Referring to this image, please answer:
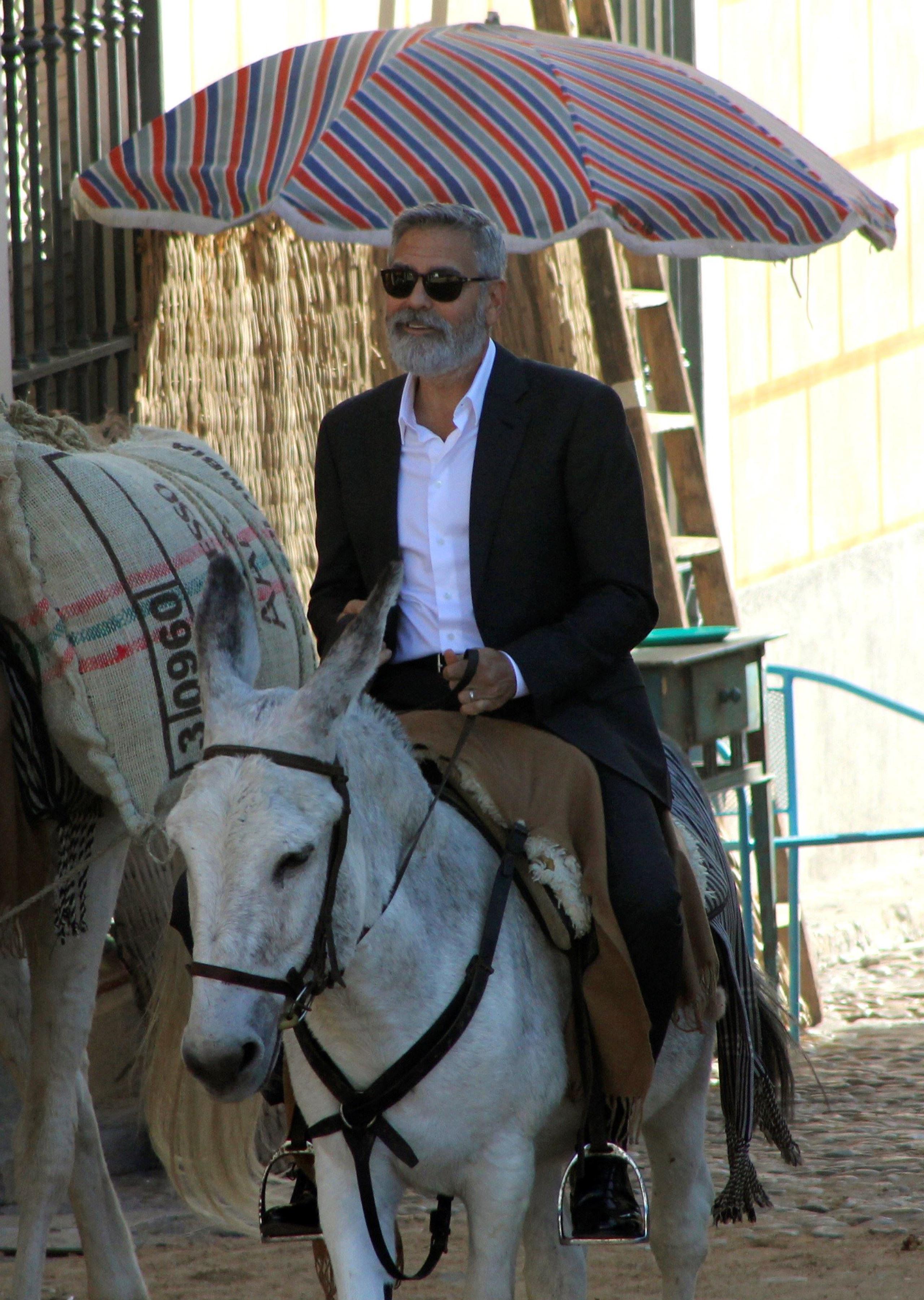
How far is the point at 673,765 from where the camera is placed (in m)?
3.78

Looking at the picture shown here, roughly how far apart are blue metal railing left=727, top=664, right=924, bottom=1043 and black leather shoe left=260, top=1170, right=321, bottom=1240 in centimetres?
350

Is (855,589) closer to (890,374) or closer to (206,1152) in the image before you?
(890,374)

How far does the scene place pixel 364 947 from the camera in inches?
105

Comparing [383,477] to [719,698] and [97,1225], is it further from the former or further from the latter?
[719,698]

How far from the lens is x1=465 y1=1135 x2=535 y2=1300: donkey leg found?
2791 millimetres

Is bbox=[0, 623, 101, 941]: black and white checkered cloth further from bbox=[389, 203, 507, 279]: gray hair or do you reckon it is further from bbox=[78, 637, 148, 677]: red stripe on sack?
bbox=[389, 203, 507, 279]: gray hair

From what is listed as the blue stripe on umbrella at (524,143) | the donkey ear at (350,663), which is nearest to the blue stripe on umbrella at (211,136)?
the blue stripe on umbrella at (524,143)

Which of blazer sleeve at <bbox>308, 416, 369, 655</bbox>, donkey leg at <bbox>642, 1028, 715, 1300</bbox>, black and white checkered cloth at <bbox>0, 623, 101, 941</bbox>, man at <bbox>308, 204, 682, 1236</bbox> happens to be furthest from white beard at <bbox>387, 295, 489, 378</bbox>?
donkey leg at <bbox>642, 1028, 715, 1300</bbox>

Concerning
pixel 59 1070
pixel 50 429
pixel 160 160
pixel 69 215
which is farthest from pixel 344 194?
pixel 59 1070

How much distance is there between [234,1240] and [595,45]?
14.1ft

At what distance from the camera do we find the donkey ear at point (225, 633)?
103 inches

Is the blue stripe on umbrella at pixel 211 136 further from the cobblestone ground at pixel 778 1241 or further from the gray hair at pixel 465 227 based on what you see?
the cobblestone ground at pixel 778 1241

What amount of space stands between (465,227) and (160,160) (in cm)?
301

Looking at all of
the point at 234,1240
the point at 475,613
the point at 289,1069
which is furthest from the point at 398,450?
the point at 234,1240
